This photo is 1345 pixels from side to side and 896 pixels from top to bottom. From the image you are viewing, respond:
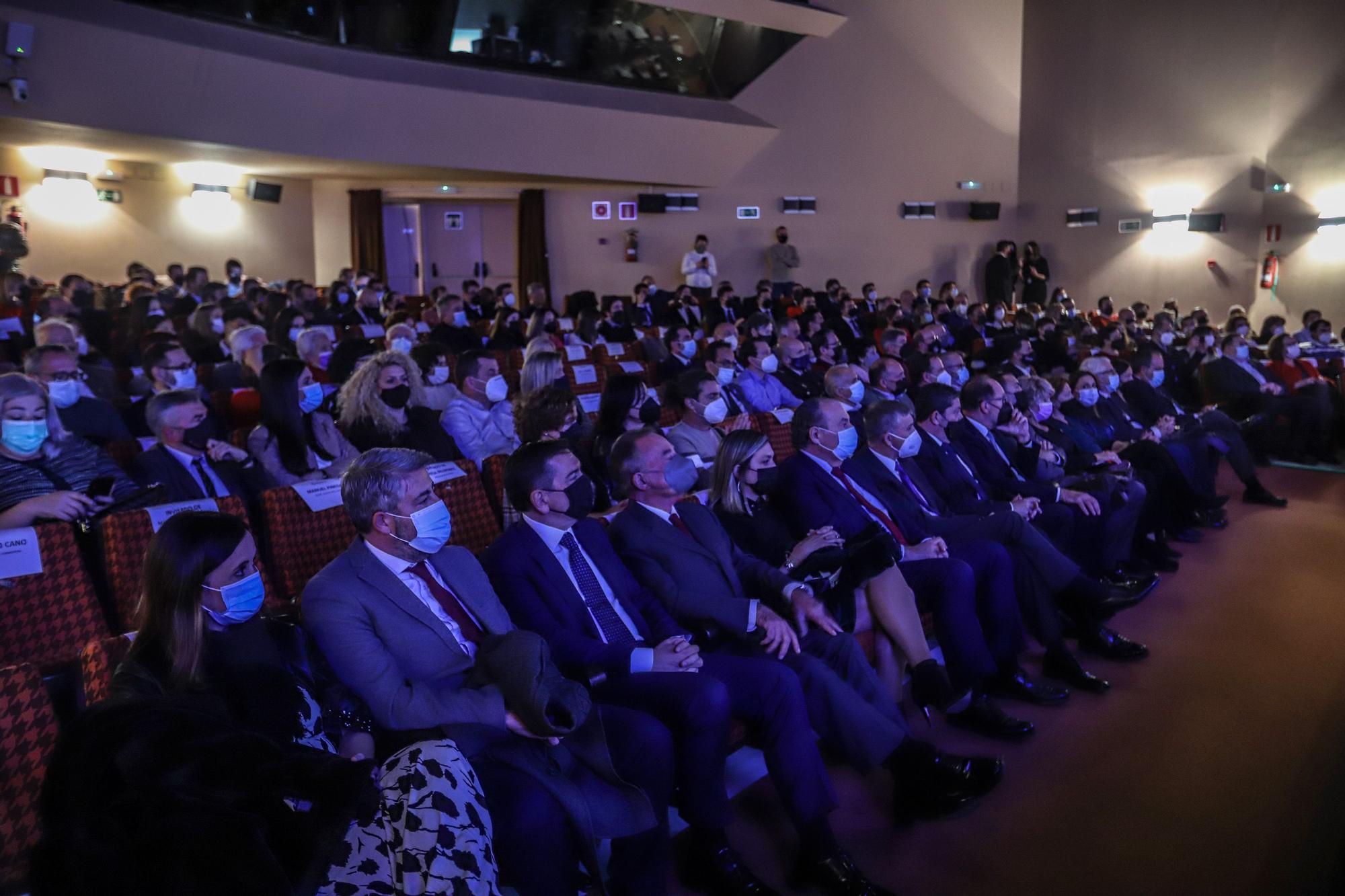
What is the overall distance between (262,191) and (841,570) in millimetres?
11598

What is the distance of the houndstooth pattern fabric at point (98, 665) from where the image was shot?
1.95 metres

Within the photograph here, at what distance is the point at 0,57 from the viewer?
742 centimetres

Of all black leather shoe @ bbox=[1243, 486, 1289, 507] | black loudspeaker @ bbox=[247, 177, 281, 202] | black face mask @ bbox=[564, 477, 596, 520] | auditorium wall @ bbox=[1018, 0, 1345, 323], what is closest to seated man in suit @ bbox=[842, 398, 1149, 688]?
black face mask @ bbox=[564, 477, 596, 520]

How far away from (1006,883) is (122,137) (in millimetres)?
9876

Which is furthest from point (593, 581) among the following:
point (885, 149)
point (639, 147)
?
point (885, 149)

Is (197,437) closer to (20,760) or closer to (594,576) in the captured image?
(594,576)

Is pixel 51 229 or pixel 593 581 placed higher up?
pixel 51 229

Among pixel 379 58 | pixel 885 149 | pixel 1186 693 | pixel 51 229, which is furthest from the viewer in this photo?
pixel 885 149

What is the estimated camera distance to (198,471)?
345 centimetres

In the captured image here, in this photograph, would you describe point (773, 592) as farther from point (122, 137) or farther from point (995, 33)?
point (995, 33)

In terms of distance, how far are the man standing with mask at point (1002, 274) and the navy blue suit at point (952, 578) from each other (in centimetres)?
1216

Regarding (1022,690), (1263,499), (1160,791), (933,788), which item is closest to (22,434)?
(933,788)

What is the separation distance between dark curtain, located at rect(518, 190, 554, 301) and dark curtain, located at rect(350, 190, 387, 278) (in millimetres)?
1891

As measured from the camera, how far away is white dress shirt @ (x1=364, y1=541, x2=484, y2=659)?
233cm
